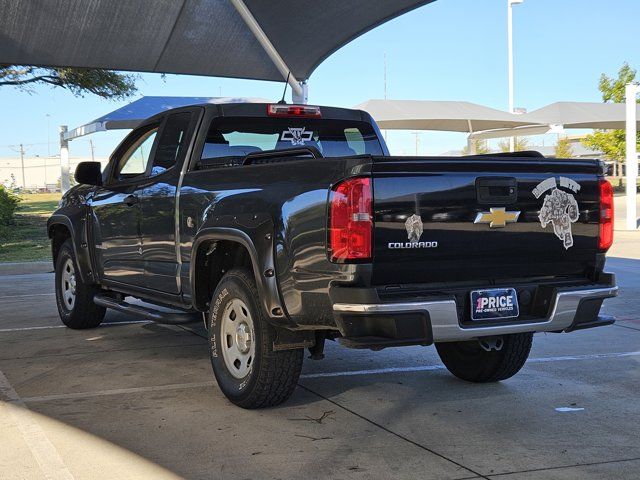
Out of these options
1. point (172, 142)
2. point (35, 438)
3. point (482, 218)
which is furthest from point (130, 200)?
point (482, 218)

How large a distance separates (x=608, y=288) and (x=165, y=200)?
10.4ft

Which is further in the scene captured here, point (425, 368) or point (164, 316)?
point (425, 368)

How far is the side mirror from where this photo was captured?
7.50 metres

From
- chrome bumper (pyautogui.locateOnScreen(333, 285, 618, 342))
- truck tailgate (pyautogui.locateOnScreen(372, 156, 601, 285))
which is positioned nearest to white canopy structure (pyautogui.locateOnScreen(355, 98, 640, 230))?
truck tailgate (pyautogui.locateOnScreen(372, 156, 601, 285))

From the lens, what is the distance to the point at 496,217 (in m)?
4.90

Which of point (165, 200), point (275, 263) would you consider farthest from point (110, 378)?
point (275, 263)

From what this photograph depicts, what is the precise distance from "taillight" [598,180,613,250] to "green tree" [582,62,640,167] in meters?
39.3

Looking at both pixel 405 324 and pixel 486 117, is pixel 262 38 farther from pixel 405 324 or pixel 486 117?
pixel 486 117

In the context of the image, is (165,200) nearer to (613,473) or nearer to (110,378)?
(110,378)

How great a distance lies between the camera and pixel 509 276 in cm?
507

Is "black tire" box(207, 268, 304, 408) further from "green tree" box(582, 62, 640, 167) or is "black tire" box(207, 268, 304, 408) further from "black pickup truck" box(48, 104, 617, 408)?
"green tree" box(582, 62, 640, 167)

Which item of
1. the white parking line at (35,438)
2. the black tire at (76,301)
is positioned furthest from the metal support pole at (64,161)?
the white parking line at (35,438)

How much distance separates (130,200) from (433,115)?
20837 millimetres

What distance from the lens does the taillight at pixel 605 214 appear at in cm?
530
